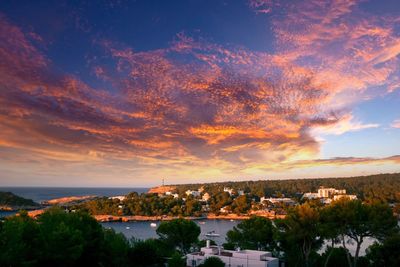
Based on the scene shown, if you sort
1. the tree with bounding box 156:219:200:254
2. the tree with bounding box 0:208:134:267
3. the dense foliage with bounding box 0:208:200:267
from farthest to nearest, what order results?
the tree with bounding box 156:219:200:254, the dense foliage with bounding box 0:208:200:267, the tree with bounding box 0:208:134:267

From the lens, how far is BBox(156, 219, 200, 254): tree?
34656 millimetres

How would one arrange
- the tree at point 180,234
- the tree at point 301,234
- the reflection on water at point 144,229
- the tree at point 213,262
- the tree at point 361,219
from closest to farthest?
the tree at point 213,262
the tree at point 361,219
the tree at point 301,234
the tree at point 180,234
the reflection on water at point 144,229

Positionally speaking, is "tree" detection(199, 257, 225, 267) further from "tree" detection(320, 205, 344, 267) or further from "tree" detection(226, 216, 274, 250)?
"tree" detection(226, 216, 274, 250)

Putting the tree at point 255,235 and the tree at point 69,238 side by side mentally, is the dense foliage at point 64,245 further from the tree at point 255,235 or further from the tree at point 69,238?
the tree at point 255,235

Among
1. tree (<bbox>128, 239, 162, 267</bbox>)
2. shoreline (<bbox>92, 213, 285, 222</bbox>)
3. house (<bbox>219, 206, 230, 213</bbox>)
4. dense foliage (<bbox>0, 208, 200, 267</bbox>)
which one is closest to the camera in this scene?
dense foliage (<bbox>0, 208, 200, 267</bbox>)

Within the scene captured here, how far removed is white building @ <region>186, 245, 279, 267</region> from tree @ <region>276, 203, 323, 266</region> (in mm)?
3019

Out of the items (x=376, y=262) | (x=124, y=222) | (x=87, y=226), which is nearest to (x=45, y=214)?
(x=87, y=226)

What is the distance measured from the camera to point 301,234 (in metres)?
27.8

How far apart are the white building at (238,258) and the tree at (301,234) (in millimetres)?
3019

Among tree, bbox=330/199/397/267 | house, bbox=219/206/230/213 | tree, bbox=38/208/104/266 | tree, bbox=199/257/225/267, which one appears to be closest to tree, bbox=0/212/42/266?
tree, bbox=38/208/104/266

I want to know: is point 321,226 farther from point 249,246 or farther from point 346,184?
point 346,184

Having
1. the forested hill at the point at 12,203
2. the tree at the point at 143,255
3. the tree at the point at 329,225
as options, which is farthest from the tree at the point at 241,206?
the tree at the point at 143,255

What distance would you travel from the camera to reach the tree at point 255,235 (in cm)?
3228

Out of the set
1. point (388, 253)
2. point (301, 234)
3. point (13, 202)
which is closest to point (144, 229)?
point (301, 234)
